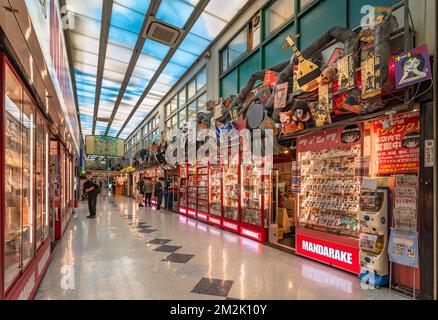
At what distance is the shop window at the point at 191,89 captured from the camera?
10.1 meters

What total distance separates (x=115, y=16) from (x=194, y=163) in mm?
4698

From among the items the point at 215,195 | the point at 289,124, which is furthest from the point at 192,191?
the point at 289,124

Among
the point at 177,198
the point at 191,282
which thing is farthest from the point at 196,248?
the point at 177,198

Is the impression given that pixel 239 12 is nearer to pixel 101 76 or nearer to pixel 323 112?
pixel 323 112

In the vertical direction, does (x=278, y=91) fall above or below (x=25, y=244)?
above

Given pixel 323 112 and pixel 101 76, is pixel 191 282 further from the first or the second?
pixel 101 76

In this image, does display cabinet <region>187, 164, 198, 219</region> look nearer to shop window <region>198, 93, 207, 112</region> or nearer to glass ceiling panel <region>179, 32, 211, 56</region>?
shop window <region>198, 93, 207, 112</region>

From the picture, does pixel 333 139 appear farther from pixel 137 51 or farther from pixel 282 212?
pixel 137 51

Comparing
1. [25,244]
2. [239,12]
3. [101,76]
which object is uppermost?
[239,12]

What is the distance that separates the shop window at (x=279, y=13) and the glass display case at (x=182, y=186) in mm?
5492

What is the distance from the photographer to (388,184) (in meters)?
3.18
